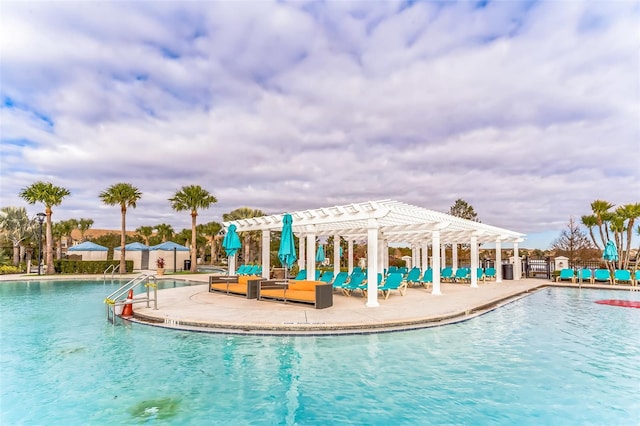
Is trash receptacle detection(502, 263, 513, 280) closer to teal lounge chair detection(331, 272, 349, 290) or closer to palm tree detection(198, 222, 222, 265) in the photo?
teal lounge chair detection(331, 272, 349, 290)

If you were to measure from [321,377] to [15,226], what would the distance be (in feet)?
129

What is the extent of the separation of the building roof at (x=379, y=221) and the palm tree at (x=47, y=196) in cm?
1670

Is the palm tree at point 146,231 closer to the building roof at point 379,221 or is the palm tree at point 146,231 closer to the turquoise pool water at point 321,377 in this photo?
the building roof at point 379,221

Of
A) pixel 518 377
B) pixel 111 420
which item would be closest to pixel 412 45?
pixel 518 377

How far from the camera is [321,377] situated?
4949 millimetres

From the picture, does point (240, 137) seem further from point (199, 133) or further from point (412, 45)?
point (412, 45)

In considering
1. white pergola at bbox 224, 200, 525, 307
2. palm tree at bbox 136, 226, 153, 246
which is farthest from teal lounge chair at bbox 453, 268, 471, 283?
palm tree at bbox 136, 226, 153, 246

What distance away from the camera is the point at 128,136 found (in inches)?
661

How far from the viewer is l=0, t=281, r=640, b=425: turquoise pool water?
3.87 metres

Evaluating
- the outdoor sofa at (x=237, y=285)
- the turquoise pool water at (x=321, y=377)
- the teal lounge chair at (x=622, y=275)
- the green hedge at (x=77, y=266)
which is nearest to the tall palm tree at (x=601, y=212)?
the teal lounge chair at (x=622, y=275)

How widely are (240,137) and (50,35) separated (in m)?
11.5

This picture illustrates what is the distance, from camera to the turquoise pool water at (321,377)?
3.87 metres

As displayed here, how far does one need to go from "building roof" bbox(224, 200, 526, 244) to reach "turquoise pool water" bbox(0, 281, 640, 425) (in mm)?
4190

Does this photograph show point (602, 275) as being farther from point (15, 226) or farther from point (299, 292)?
point (15, 226)
